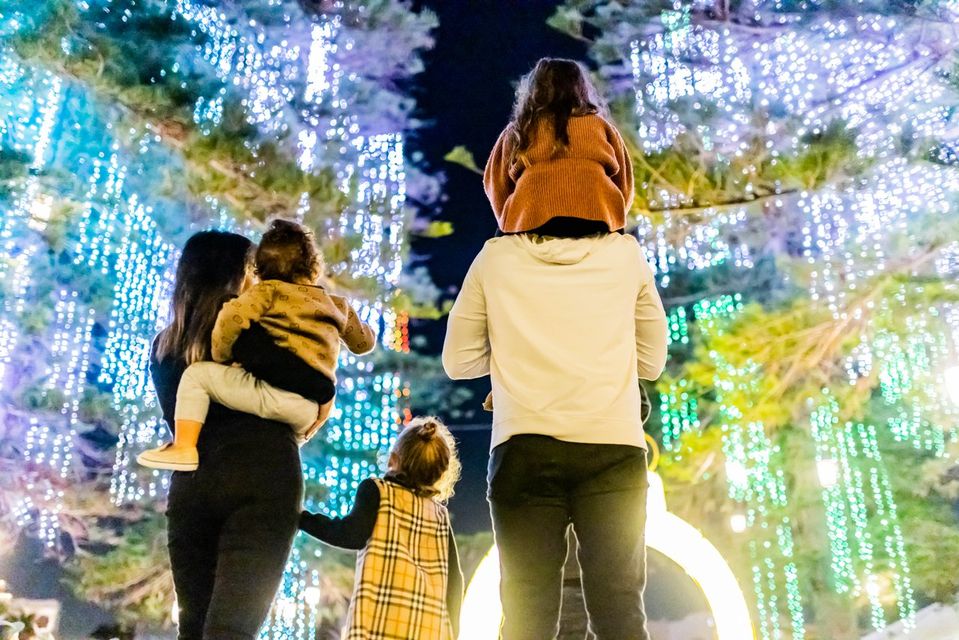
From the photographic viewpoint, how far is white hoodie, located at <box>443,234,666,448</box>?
109 centimetres

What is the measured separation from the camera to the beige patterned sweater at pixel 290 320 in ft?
4.39

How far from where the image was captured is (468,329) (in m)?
1.21

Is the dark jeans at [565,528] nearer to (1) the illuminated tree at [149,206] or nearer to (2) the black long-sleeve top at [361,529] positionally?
(2) the black long-sleeve top at [361,529]

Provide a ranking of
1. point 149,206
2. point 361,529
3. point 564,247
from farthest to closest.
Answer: point 149,206
point 361,529
point 564,247

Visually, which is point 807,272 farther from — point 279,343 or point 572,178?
point 279,343

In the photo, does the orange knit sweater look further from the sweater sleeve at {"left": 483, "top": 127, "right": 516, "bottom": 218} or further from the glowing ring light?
the glowing ring light

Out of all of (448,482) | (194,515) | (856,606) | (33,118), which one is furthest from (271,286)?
(856,606)

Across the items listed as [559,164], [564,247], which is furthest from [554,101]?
[564,247]

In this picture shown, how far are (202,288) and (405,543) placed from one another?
25.3 inches

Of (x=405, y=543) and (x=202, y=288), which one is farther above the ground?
(x=202, y=288)

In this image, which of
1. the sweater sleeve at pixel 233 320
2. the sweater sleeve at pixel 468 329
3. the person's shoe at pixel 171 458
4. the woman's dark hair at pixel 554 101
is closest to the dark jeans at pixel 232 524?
the person's shoe at pixel 171 458

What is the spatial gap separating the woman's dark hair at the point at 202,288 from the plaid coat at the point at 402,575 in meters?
0.48

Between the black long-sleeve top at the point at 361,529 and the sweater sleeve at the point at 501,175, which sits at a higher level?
the sweater sleeve at the point at 501,175

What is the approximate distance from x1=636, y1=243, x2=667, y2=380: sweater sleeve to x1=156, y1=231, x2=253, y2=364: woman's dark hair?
0.75 m
